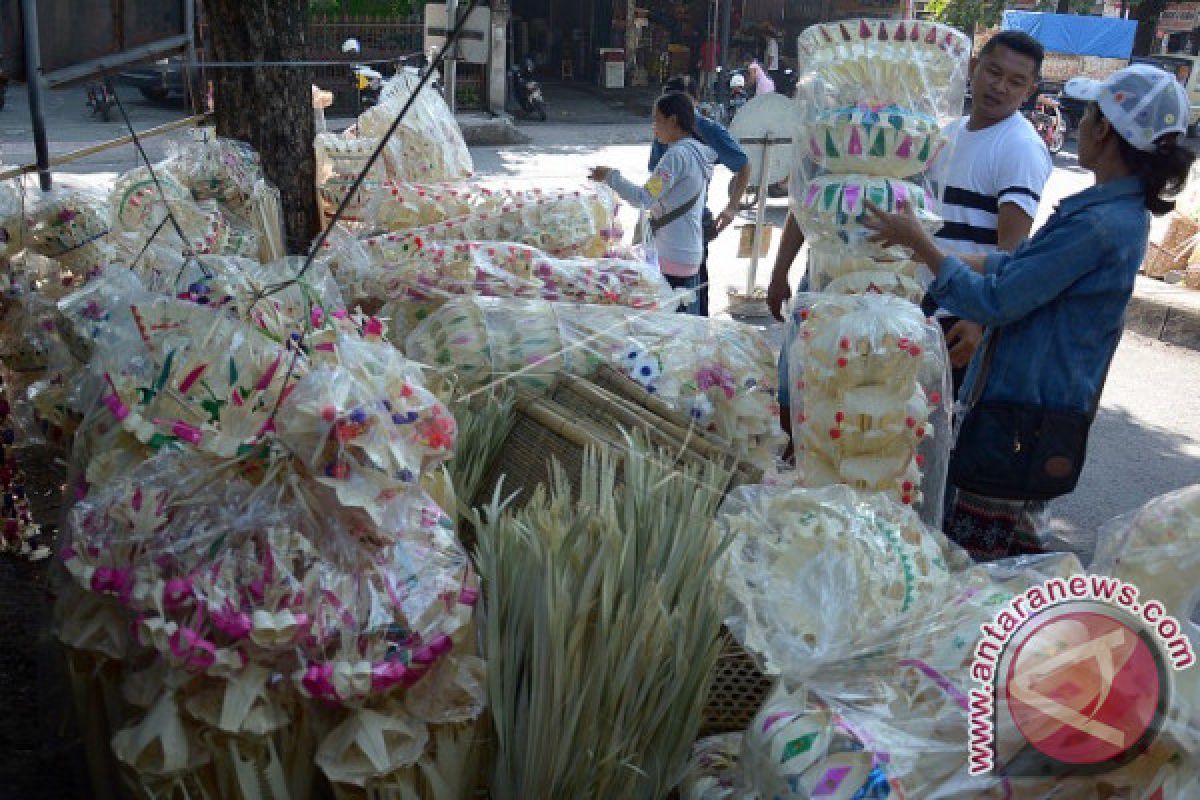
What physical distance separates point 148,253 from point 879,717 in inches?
82.1

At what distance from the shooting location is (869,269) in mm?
2584

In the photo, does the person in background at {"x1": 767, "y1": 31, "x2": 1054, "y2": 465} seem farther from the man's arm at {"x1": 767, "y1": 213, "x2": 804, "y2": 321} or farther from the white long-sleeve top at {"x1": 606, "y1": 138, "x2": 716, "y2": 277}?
the white long-sleeve top at {"x1": 606, "y1": 138, "x2": 716, "y2": 277}

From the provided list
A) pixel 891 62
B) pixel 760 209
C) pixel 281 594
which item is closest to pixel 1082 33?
pixel 760 209

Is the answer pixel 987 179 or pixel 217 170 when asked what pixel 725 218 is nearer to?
pixel 987 179

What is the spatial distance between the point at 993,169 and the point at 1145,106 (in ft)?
2.54

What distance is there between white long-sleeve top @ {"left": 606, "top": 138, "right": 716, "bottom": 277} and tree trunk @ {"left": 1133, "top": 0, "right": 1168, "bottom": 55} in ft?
61.7

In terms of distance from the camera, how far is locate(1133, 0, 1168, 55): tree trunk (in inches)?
782

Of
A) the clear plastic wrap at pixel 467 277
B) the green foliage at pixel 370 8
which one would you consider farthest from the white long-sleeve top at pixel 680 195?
the green foliage at pixel 370 8

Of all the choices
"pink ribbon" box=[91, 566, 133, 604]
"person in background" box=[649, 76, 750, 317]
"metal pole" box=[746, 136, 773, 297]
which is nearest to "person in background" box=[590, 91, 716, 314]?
"person in background" box=[649, 76, 750, 317]

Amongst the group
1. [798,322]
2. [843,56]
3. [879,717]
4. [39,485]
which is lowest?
[39,485]

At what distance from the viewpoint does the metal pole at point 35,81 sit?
264 cm

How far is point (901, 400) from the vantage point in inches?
86.1

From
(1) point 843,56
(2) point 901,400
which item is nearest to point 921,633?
(2) point 901,400

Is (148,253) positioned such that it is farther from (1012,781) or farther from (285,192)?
(1012,781)
